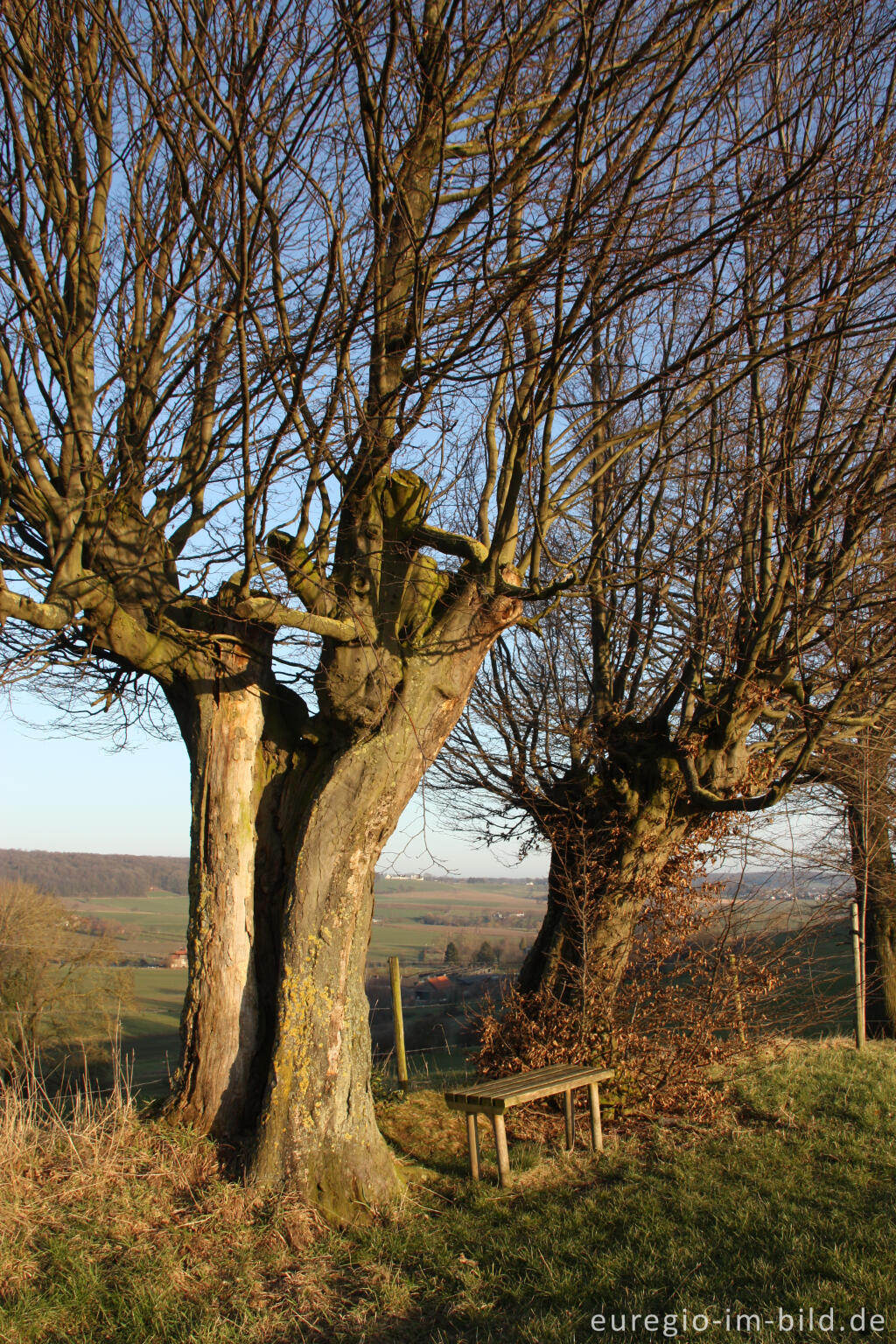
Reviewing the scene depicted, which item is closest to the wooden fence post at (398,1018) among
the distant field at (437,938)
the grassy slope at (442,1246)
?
the distant field at (437,938)

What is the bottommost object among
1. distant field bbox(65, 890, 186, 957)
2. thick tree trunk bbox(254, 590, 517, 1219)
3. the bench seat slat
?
distant field bbox(65, 890, 186, 957)

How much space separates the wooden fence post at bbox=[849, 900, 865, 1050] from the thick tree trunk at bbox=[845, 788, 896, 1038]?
0.81 m

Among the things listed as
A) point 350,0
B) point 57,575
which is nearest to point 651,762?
point 57,575

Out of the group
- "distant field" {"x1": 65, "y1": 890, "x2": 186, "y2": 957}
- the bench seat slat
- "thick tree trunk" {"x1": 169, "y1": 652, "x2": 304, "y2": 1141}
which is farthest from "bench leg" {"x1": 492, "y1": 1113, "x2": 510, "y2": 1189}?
"distant field" {"x1": 65, "y1": 890, "x2": 186, "y2": 957}

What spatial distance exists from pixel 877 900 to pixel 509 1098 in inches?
346

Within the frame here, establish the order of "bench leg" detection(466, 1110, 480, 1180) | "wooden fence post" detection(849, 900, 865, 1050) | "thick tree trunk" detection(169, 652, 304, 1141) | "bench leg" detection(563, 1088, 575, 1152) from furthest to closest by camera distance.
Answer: "wooden fence post" detection(849, 900, 865, 1050) < "bench leg" detection(563, 1088, 575, 1152) < "bench leg" detection(466, 1110, 480, 1180) < "thick tree trunk" detection(169, 652, 304, 1141)

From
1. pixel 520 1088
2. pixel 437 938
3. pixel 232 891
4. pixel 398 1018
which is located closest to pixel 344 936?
pixel 232 891

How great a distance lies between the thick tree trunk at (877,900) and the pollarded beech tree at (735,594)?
10.3 ft

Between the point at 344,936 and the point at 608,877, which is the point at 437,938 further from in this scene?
the point at 344,936

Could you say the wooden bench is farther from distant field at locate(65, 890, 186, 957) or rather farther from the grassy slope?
distant field at locate(65, 890, 186, 957)

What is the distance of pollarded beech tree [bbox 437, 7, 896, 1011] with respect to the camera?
5.59 m

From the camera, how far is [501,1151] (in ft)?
17.4

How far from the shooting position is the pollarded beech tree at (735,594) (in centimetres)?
559

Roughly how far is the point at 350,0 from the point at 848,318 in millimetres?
4008
